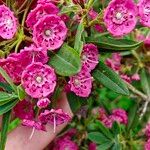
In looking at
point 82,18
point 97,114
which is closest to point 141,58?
point 97,114

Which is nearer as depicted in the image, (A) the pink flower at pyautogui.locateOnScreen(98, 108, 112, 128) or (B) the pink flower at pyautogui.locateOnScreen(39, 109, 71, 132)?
(B) the pink flower at pyautogui.locateOnScreen(39, 109, 71, 132)

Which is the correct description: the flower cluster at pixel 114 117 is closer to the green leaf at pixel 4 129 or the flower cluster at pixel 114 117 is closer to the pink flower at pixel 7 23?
the green leaf at pixel 4 129

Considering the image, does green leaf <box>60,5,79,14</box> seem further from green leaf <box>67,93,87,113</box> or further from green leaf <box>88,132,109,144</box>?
green leaf <box>88,132,109,144</box>

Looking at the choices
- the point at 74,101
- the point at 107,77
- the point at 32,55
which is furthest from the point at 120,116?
the point at 32,55

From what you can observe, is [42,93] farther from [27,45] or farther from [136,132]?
[136,132]

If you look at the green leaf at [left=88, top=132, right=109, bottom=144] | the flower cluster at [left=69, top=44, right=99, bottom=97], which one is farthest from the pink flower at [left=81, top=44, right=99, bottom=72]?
the green leaf at [left=88, top=132, right=109, bottom=144]
